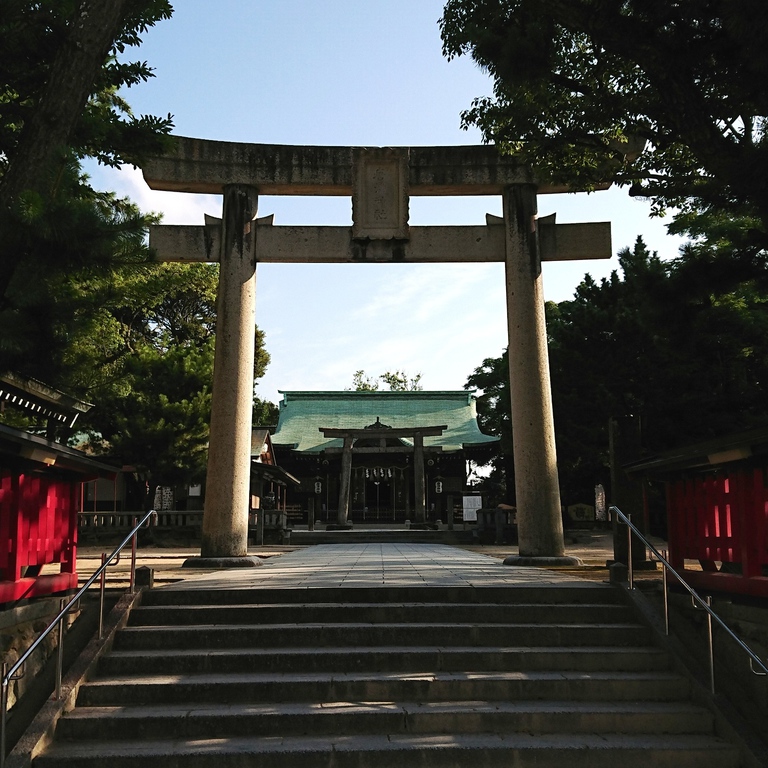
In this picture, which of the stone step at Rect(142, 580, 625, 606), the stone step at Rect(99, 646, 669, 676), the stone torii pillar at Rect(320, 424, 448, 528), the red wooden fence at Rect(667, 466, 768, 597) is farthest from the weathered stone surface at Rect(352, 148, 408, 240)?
the stone torii pillar at Rect(320, 424, 448, 528)

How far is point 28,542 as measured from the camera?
650 cm

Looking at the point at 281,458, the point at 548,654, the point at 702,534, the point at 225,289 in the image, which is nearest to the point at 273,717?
the point at 548,654

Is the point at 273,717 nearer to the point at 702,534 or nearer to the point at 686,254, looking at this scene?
the point at 702,534

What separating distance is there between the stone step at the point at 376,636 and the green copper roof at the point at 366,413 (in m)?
25.3

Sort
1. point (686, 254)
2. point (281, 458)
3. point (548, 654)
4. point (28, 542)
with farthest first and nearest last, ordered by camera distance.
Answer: point (281, 458)
point (686, 254)
point (28, 542)
point (548, 654)

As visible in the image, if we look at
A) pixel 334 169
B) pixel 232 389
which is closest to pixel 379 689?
pixel 232 389

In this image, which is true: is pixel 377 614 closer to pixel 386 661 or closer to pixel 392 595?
pixel 392 595

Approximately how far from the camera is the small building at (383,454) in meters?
28.3

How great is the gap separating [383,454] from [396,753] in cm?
2592

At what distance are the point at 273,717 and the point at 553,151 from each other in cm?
610

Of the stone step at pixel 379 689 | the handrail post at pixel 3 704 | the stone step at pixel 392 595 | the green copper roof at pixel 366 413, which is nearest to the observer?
the handrail post at pixel 3 704

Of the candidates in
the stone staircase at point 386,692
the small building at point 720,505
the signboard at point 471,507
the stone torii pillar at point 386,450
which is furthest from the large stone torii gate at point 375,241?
the stone torii pillar at point 386,450

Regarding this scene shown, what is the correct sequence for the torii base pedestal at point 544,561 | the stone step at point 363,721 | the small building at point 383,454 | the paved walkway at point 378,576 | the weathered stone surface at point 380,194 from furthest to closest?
1. the small building at point 383,454
2. the weathered stone surface at point 380,194
3. the torii base pedestal at point 544,561
4. the paved walkway at point 378,576
5. the stone step at point 363,721

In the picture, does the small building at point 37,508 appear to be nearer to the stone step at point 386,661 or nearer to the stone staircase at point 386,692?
the stone staircase at point 386,692
